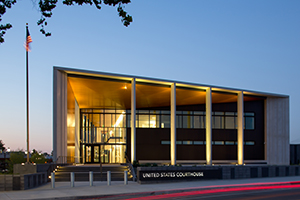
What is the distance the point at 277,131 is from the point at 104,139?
20.9 metres

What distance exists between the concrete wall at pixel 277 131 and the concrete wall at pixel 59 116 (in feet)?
82.5

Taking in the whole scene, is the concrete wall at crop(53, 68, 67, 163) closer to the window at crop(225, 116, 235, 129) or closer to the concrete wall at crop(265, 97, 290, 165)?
the window at crop(225, 116, 235, 129)

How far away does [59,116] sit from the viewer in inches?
1020

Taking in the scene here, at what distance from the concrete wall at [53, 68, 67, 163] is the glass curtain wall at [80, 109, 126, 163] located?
12895 mm


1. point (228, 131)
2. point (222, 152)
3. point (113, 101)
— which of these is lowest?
point (222, 152)

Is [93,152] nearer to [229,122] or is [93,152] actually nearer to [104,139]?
[104,139]

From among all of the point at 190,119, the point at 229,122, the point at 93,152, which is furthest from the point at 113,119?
the point at 229,122

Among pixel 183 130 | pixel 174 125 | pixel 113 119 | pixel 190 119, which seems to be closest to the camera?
pixel 174 125

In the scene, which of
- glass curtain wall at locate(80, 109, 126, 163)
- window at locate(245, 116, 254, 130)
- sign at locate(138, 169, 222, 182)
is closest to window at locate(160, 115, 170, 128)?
glass curtain wall at locate(80, 109, 126, 163)

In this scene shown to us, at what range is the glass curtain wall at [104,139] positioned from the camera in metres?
40.8

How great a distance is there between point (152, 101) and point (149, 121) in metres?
3.44

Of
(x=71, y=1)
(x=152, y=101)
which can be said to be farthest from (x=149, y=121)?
(x=71, y=1)

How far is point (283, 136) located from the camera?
40.3m

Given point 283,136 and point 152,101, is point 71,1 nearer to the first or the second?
point 152,101
